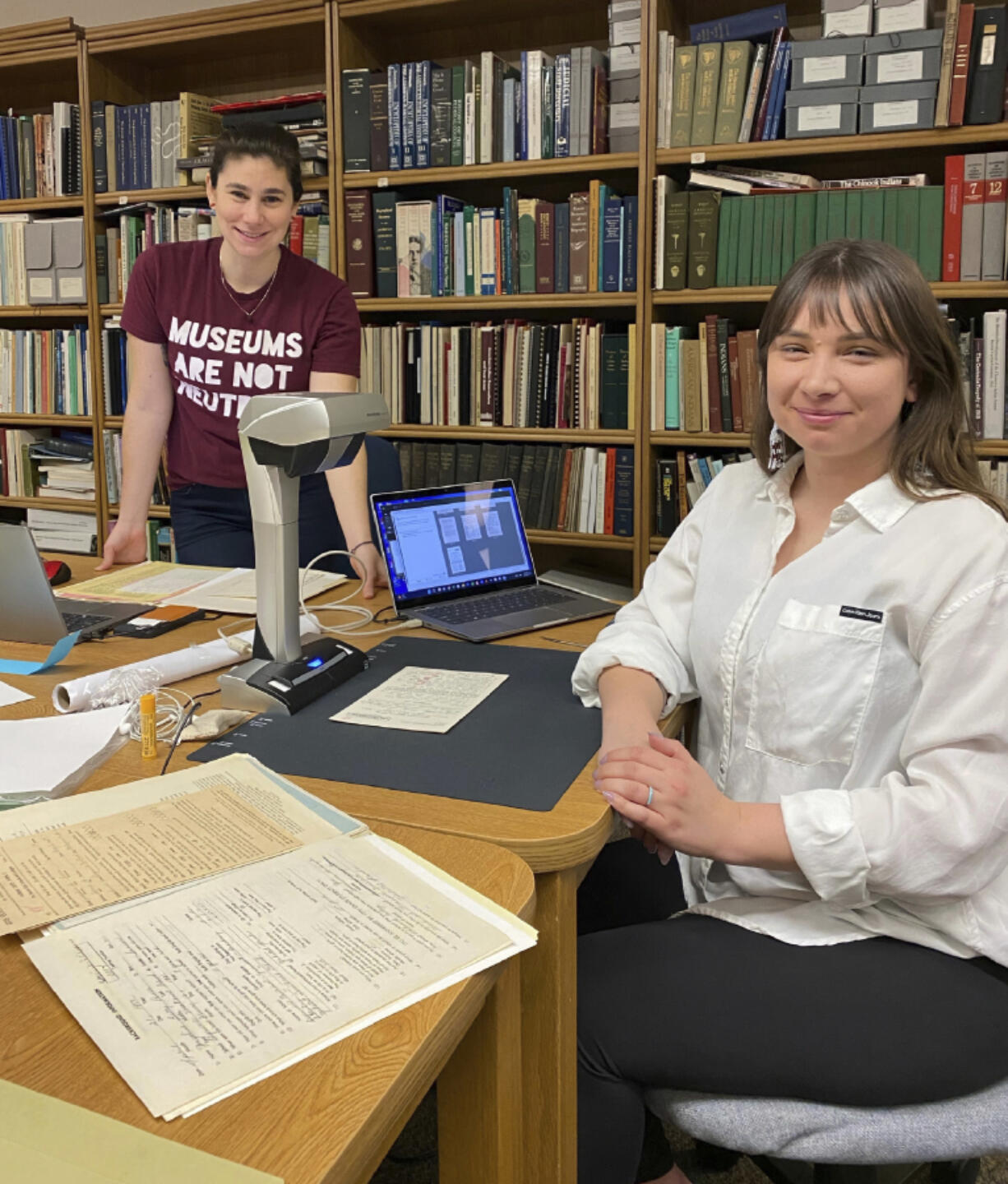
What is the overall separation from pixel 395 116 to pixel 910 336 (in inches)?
92.2

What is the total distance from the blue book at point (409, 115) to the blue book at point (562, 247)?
1.51 ft

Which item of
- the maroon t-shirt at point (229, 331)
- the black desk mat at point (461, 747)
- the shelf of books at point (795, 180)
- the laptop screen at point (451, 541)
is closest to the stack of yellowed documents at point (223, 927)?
the black desk mat at point (461, 747)

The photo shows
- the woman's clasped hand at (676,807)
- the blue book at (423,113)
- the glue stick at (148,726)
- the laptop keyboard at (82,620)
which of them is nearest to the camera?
the woman's clasped hand at (676,807)

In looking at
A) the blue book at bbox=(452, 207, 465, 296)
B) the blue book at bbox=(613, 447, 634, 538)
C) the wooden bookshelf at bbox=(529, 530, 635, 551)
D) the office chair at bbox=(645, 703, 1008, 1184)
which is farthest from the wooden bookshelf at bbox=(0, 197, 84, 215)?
the office chair at bbox=(645, 703, 1008, 1184)

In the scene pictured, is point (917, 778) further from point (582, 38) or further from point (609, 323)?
point (582, 38)

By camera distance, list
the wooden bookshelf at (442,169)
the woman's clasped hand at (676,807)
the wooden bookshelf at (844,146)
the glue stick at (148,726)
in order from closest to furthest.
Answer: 1. the woman's clasped hand at (676,807)
2. the glue stick at (148,726)
3. the wooden bookshelf at (844,146)
4. the wooden bookshelf at (442,169)

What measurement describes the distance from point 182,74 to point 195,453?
6.69 feet

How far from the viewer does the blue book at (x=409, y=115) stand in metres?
2.95

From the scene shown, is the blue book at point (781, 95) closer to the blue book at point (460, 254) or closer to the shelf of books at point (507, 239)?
the shelf of books at point (507, 239)

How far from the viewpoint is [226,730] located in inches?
45.7

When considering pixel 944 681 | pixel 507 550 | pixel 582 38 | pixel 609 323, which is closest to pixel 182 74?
pixel 582 38

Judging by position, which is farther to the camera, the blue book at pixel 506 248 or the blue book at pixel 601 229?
the blue book at pixel 506 248

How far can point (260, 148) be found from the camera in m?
2.08

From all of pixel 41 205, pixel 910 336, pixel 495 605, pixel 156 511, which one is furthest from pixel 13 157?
pixel 910 336
